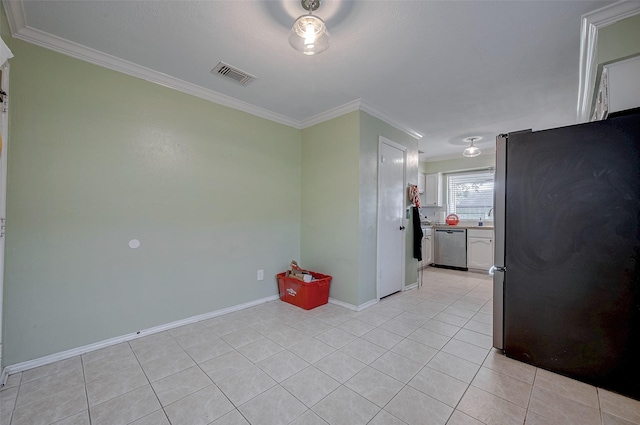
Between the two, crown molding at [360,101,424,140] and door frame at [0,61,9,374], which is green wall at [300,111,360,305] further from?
door frame at [0,61,9,374]

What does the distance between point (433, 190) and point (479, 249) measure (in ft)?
5.36

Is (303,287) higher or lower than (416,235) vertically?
lower

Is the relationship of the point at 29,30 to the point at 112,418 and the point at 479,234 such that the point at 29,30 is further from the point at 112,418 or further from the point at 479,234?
the point at 479,234

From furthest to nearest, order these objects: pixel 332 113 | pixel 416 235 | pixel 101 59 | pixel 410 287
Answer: pixel 416 235, pixel 410 287, pixel 332 113, pixel 101 59

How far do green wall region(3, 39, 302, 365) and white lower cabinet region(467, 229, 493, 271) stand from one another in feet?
13.9

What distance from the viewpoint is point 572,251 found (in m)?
1.77

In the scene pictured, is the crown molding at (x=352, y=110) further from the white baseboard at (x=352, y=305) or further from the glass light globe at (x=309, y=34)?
the white baseboard at (x=352, y=305)

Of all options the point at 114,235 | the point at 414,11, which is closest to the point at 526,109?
the point at 414,11

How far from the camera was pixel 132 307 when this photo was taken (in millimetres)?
2289

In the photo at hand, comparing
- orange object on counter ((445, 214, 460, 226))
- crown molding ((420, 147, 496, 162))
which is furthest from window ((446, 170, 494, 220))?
crown molding ((420, 147, 496, 162))

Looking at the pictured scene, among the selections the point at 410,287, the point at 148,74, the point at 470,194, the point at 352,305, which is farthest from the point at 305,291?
the point at 470,194

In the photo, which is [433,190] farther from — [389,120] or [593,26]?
[593,26]

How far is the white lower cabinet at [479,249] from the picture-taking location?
16.0 feet

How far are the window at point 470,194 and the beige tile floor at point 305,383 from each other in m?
3.65
